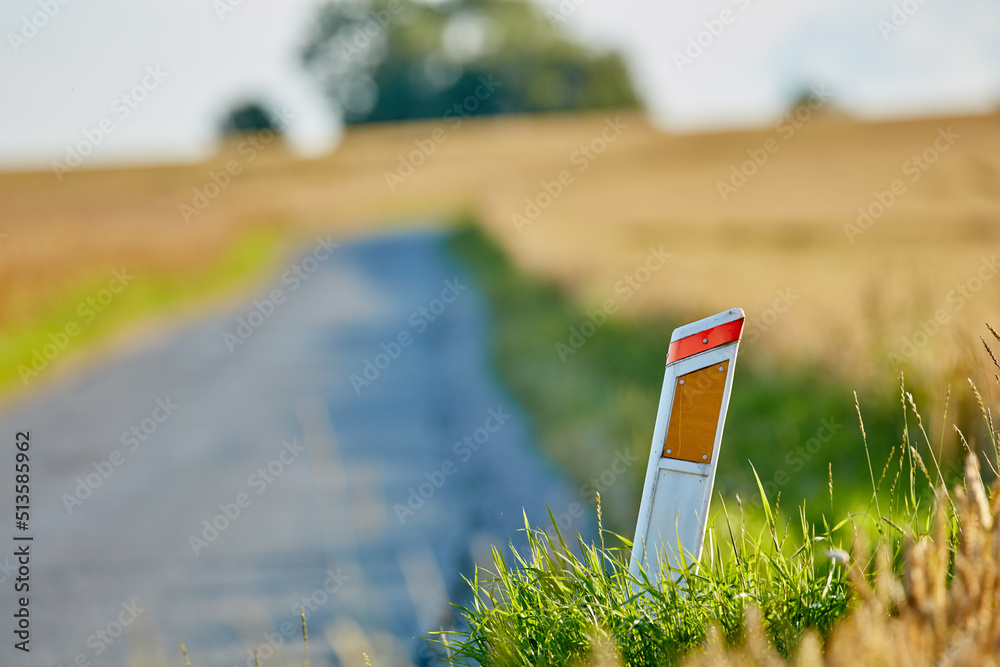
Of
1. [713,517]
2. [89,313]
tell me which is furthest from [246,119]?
[713,517]

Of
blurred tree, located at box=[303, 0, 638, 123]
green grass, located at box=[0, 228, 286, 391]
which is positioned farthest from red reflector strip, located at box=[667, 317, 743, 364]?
blurred tree, located at box=[303, 0, 638, 123]

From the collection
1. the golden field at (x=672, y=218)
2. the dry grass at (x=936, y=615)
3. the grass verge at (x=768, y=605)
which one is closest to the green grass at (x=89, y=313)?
the golden field at (x=672, y=218)

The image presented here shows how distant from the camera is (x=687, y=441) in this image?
220 centimetres

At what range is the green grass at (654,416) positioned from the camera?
423 cm

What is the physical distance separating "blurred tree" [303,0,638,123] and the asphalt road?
63.1 metres

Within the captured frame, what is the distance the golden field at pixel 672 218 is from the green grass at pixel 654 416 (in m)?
0.33

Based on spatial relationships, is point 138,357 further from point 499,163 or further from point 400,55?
point 400,55

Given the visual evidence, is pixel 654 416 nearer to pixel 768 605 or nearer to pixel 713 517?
pixel 713 517

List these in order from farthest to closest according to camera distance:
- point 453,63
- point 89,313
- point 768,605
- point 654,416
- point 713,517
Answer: point 453,63 < point 89,313 < point 654,416 < point 713,517 < point 768,605

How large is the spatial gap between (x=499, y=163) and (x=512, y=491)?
46505mm

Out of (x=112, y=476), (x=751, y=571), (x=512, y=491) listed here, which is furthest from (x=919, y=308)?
(x=112, y=476)

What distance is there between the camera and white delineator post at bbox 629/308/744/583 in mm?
2121

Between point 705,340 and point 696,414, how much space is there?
0.20 m

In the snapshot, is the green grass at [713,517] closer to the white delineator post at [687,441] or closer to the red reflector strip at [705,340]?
the white delineator post at [687,441]
